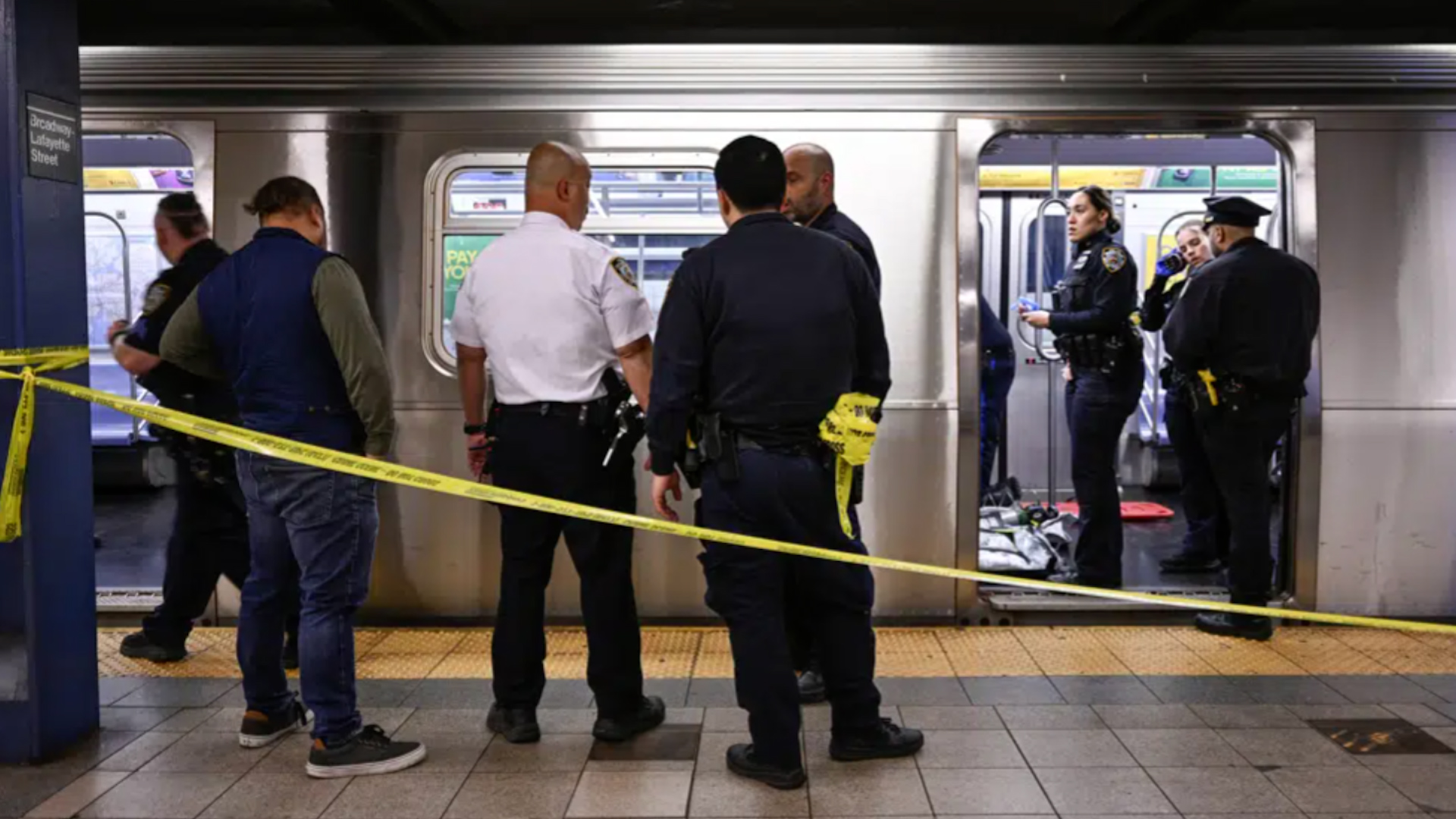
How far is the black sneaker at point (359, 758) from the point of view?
12.6 ft

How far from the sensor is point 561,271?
13.1 feet

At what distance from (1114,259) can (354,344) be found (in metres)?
3.73

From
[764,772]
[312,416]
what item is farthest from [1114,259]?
[312,416]

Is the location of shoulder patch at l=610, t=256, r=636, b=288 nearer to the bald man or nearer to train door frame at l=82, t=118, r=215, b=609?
the bald man

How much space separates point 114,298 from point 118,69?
5.67 metres

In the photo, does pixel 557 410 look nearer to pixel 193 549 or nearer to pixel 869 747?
pixel 869 747

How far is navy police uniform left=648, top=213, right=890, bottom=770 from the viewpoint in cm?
364

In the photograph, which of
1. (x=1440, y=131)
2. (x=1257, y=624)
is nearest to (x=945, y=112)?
(x=1440, y=131)

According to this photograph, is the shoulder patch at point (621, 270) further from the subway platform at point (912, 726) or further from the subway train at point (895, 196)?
the subway platform at point (912, 726)

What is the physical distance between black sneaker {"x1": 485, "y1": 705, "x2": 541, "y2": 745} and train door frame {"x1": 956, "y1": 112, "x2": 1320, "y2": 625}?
217 cm

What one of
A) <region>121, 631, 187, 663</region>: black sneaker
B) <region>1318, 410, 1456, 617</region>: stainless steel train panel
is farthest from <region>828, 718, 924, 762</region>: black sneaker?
<region>121, 631, 187, 663</region>: black sneaker

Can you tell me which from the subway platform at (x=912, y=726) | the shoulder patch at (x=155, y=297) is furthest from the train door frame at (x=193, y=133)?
the subway platform at (x=912, y=726)

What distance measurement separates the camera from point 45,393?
388 centimetres

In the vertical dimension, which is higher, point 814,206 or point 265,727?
point 814,206
